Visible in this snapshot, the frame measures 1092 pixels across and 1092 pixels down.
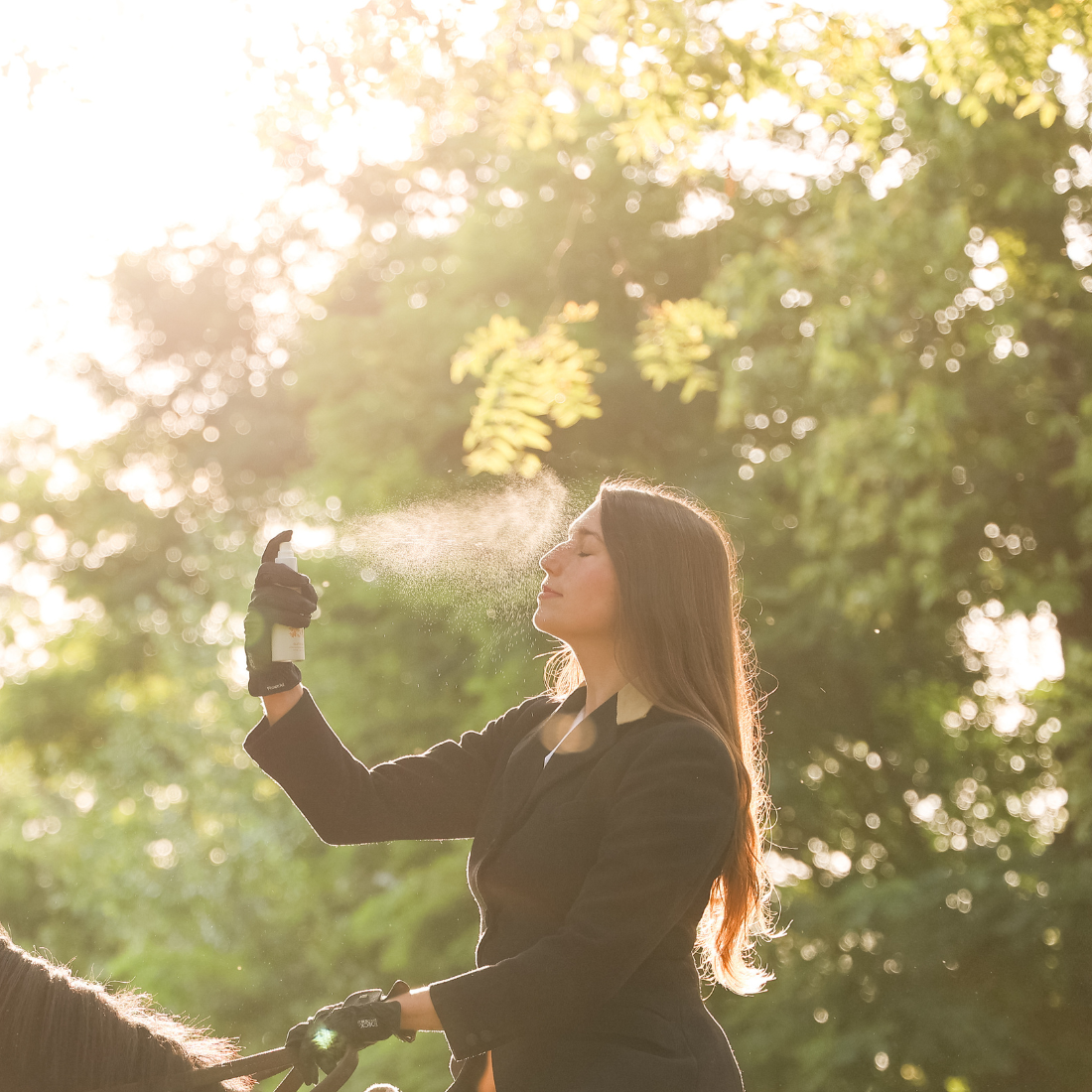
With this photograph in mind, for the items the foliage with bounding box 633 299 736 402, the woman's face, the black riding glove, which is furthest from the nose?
the foliage with bounding box 633 299 736 402

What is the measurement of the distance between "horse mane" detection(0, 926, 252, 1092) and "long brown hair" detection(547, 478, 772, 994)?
1035 millimetres

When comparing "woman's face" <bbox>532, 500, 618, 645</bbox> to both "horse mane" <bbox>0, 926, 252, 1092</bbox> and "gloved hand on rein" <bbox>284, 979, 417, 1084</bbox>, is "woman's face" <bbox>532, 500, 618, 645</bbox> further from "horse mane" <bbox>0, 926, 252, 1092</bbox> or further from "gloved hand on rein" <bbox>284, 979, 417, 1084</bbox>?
"horse mane" <bbox>0, 926, 252, 1092</bbox>

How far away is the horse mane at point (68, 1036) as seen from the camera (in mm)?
1876

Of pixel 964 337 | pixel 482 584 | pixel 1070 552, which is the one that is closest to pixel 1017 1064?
pixel 1070 552

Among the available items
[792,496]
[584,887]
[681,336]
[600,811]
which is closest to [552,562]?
[600,811]

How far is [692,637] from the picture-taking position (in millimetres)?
2410

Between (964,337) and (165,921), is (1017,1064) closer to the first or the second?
(964,337)

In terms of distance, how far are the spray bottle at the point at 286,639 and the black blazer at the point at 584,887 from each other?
94 millimetres

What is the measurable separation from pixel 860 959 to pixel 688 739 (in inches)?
319

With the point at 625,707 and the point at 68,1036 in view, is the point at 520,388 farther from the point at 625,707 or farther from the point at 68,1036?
the point at 68,1036

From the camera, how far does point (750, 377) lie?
31.9 feet

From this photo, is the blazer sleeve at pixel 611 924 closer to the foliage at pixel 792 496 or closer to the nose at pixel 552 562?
the nose at pixel 552 562

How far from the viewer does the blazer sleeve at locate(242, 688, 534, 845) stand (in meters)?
2.44

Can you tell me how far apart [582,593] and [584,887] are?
2.02 ft
